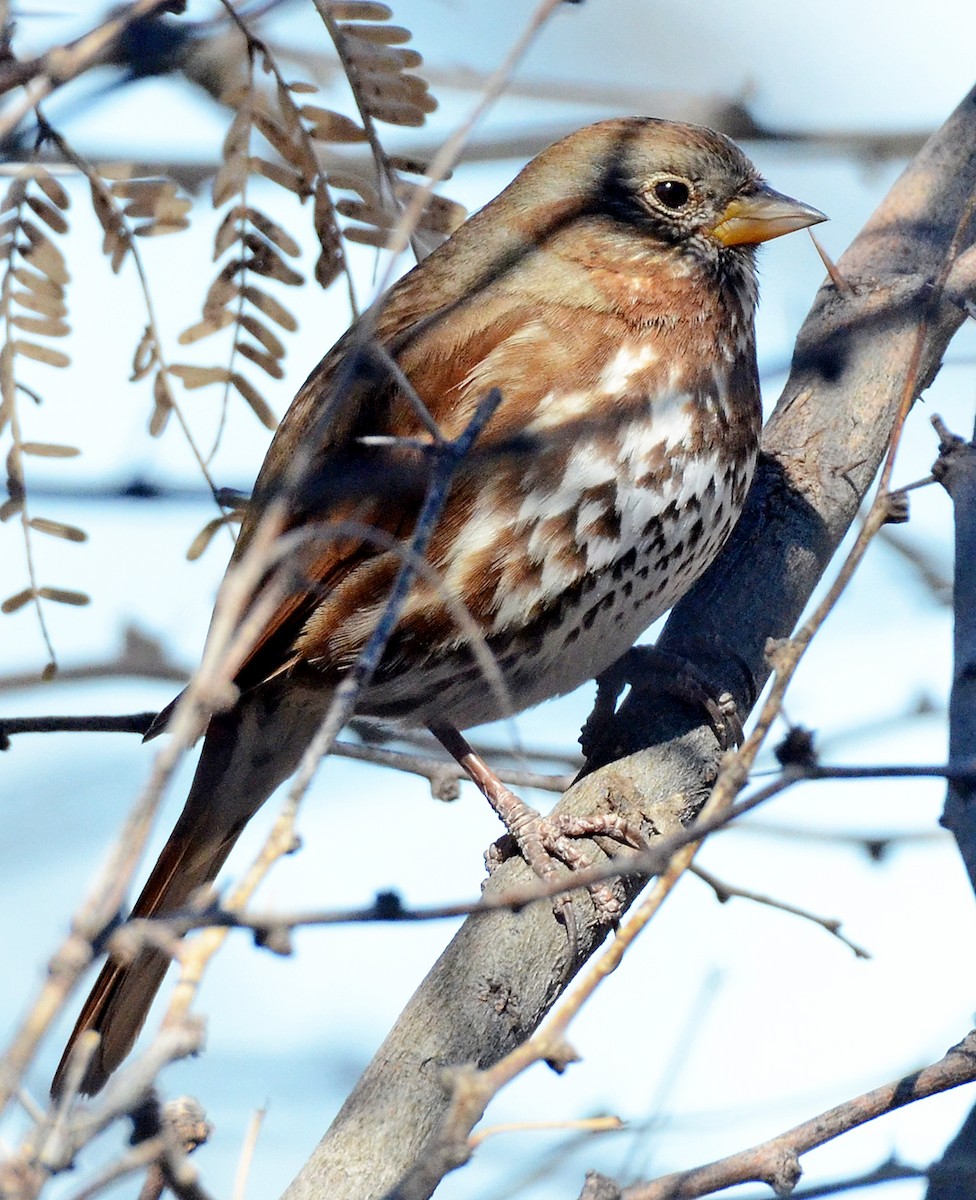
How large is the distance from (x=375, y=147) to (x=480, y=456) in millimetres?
1547

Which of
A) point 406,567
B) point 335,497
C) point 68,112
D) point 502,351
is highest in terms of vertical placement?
point 502,351

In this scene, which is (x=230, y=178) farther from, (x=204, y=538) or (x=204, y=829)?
(x=204, y=829)

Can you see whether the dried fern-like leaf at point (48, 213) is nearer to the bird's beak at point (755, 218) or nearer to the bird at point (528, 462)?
the bird at point (528, 462)

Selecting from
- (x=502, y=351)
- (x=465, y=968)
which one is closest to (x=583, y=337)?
(x=502, y=351)

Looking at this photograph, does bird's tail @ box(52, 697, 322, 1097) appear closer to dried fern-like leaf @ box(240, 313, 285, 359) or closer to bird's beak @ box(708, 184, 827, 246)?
dried fern-like leaf @ box(240, 313, 285, 359)

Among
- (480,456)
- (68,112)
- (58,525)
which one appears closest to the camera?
(480,456)

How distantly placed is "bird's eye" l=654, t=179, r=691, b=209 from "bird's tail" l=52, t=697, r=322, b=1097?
1576 millimetres

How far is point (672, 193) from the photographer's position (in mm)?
4047

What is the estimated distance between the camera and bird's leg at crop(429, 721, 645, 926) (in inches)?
124

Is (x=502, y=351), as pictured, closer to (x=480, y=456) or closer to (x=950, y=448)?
(x=950, y=448)

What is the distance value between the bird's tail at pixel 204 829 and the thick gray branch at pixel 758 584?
0.74 m

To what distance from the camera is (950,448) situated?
2.81 m

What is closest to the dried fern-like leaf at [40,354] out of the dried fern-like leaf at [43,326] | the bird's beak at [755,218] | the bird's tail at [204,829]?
the dried fern-like leaf at [43,326]

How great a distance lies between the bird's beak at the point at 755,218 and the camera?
4.01 metres
